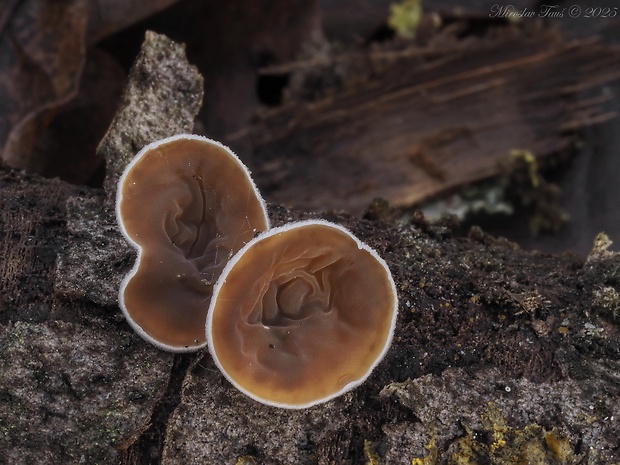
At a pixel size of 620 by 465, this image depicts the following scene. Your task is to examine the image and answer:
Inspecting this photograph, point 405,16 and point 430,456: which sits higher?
point 405,16

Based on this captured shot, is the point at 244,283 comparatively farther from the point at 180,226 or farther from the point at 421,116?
the point at 421,116

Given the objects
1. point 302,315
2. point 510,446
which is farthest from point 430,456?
point 302,315

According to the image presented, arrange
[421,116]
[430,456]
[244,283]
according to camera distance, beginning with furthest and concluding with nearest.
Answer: [421,116] → [430,456] → [244,283]

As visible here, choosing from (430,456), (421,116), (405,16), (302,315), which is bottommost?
(430,456)

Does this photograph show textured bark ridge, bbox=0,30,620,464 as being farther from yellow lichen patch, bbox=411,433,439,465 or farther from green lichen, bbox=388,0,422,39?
green lichen, bbox=388,0,422,39

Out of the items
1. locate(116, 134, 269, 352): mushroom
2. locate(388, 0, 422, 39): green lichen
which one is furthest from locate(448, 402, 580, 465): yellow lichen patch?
locate(388, 0, 422, 39): green lichen

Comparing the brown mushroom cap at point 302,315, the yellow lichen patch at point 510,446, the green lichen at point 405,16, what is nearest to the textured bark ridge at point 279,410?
the yellow lichen patch at point 510,446

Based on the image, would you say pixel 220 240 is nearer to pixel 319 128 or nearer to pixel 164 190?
pixel 164 190

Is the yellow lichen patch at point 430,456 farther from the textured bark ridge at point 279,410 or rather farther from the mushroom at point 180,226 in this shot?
the mushroom at point 180,226
